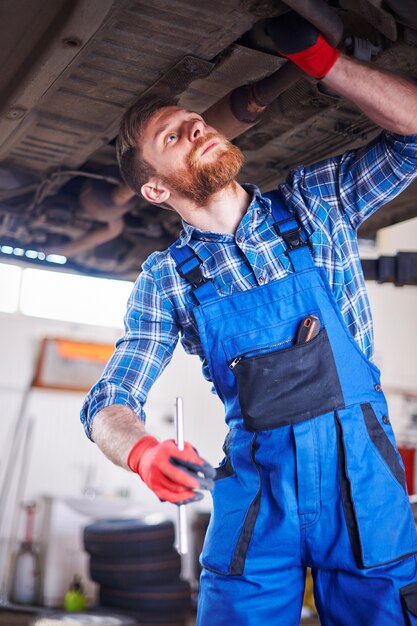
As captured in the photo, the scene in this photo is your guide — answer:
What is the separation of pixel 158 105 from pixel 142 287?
0.46m

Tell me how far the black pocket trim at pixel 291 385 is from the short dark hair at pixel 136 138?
0.64 m

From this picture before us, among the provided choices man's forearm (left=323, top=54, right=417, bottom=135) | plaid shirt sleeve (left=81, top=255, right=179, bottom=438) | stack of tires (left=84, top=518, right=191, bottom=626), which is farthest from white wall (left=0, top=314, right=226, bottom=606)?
man's forearm (left=323, top=54, right=417, bottom=135)

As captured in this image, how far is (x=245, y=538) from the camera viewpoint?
151 cm

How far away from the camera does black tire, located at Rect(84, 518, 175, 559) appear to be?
15.9ft

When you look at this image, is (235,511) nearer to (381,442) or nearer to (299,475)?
(299,475)

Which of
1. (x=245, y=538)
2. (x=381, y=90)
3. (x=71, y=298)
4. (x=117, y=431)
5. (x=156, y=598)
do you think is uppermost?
(x=71, y=298)

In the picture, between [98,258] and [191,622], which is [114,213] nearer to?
[98,258]

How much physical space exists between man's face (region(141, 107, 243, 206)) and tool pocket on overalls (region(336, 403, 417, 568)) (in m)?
0.62

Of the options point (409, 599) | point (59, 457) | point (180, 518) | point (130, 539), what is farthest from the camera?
point (59, 457)

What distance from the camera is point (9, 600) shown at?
5.73 m

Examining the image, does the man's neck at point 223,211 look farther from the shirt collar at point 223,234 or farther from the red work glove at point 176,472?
the red work glove at point 176,472

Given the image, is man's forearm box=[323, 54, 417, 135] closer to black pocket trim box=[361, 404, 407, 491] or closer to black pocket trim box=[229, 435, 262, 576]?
black pocket trim box=[361, 404, 407, 491]

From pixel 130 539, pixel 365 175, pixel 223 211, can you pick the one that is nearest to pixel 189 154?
pixel 223 211

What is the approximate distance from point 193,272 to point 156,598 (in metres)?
3.62
